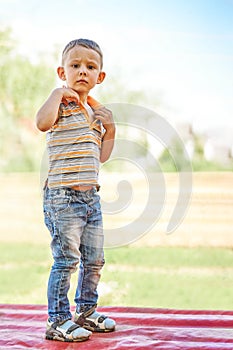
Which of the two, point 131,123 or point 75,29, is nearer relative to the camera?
point 131,123

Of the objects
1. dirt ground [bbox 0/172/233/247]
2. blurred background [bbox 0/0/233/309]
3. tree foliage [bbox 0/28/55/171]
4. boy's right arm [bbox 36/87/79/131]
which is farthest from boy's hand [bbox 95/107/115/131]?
tree foliage [bbox 0/28/55/171]

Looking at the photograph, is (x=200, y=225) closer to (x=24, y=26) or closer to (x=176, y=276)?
(x=176, y=276)

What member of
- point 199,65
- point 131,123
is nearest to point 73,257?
point 131,123

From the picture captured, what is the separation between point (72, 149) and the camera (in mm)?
1236

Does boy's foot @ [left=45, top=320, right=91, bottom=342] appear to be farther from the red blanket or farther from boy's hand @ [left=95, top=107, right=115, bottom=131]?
boy's hand @ [left=95, top=107, right=115, bottom=131]

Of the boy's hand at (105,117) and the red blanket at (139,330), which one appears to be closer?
the red blanket at (139,330)

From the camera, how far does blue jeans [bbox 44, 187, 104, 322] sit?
1202 millimetres

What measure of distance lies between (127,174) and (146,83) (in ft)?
1.81

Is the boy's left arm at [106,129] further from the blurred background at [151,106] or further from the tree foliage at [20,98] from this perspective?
the tree foliage at [20,98]

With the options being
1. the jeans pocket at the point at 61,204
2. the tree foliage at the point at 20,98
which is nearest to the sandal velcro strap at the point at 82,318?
the jeans pocket at the point at 61,204

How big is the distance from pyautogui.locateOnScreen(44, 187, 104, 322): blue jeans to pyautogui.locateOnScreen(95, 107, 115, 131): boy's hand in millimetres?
152

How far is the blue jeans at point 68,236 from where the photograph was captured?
1.20 m

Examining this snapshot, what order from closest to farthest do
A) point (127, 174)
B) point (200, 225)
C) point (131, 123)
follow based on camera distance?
point (131, 123)
point (127, 174)
point (200, 225)

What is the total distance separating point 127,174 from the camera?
2.81 meters
